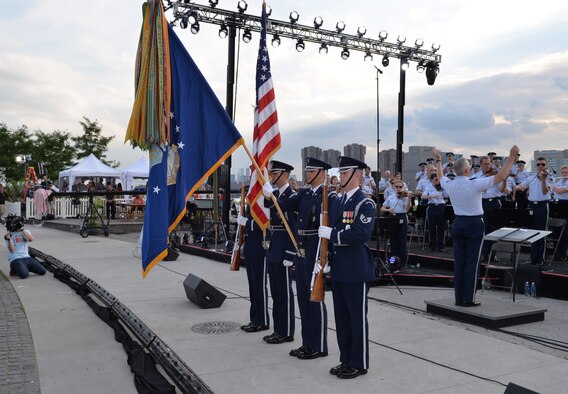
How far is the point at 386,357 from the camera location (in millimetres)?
5309

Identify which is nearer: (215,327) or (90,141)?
(215,327)

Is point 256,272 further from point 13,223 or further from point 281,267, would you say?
point 13,223

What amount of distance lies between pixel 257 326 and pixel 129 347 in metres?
1.56

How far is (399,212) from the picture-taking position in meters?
11.8

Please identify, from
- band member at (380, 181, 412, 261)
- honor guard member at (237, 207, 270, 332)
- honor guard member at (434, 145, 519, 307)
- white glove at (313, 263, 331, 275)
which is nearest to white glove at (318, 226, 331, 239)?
white glove at (313, 263, 331, 275)

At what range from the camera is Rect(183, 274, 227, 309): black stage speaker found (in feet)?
25.2

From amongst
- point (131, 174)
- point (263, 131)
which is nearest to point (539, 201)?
point (263, 131)

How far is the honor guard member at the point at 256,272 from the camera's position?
6.36 metres

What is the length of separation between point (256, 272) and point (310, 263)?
1252mm

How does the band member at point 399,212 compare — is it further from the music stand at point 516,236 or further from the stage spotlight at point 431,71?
the stage spotlight at point 431,71

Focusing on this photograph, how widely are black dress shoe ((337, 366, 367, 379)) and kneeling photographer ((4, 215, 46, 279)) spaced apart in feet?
27.1

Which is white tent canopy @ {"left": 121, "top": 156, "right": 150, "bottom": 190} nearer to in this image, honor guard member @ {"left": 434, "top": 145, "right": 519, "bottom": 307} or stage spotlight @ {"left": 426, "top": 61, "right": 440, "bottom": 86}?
stage spotlight @ {"left": 426, "top": 61, "right": 440, "bottom": 86}

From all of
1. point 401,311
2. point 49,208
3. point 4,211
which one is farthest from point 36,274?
point 4,211

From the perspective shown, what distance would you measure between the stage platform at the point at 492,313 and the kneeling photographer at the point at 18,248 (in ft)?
26.5
